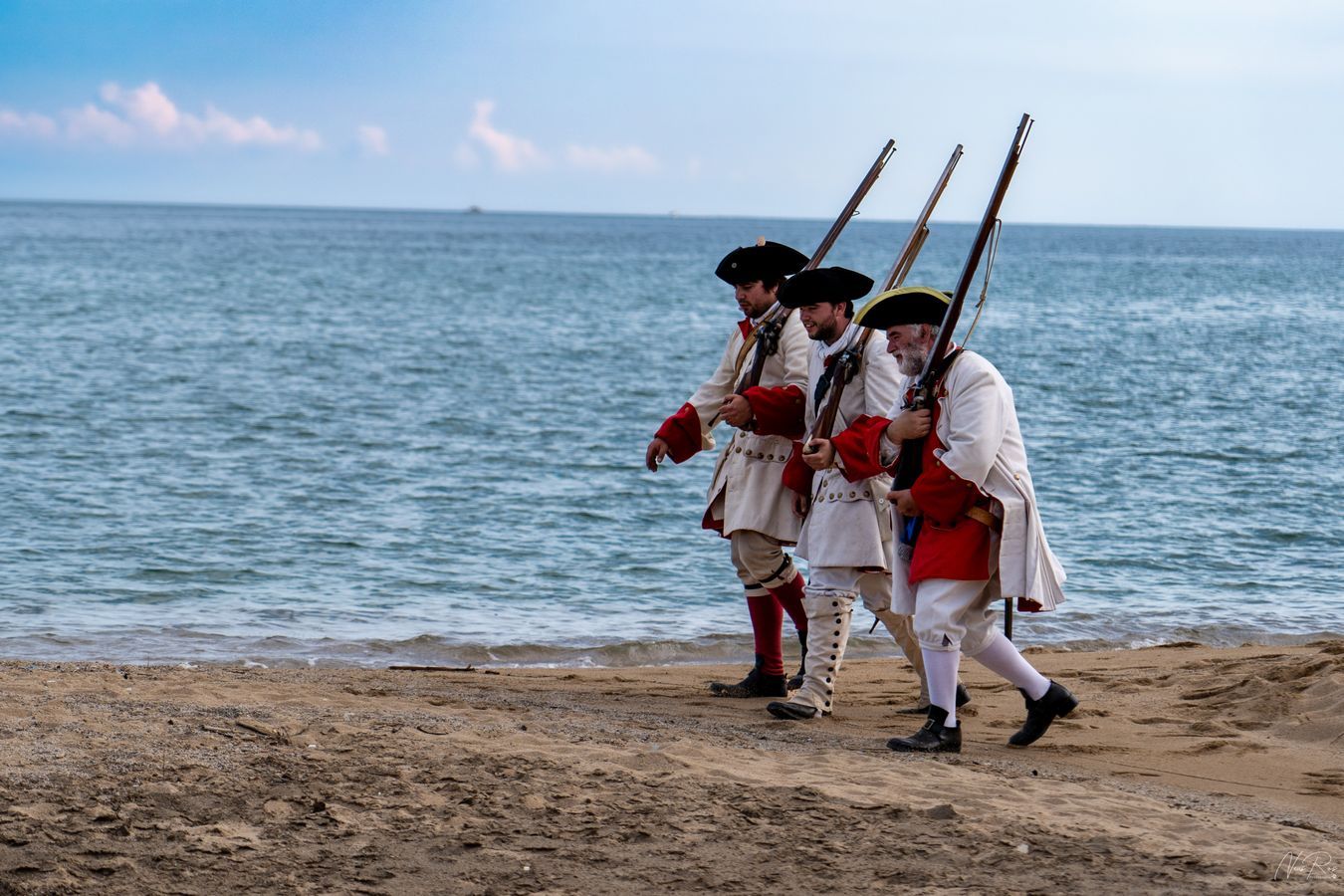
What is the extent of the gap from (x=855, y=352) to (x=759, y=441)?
0.80 m

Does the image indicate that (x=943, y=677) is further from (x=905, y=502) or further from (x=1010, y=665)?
(x=905, y=502)

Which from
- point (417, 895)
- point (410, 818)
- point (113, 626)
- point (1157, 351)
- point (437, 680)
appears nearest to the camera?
point (417, 895)

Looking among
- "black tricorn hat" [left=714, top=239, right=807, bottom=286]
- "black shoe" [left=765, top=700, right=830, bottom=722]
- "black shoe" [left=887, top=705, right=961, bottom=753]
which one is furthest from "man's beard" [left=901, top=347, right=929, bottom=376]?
"black shoe" [left=765, top=700, right=830, bottom=722]

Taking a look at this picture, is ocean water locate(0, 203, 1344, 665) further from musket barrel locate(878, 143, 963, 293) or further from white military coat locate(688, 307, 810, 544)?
musket barrel locate(878, 143, 963, 293)

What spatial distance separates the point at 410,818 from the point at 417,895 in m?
0.47

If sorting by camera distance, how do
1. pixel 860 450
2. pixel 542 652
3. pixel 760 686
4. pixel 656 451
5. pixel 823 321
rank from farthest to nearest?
pixel 542 652
pixel 760 686
pixel 656 451
pixel 823 321
pixel 860 450

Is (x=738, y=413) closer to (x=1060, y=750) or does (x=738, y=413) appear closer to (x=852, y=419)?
(x=852, y=419)

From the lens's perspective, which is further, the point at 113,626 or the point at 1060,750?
the point at 113,626

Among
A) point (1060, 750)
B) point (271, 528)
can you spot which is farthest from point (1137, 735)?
point (271, 528)

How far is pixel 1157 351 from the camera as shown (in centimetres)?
3275

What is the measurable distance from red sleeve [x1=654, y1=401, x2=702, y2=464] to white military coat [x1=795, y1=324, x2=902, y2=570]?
35.4 inches

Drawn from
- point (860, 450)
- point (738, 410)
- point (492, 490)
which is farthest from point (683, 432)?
point (492, 490)

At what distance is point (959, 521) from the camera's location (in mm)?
5582

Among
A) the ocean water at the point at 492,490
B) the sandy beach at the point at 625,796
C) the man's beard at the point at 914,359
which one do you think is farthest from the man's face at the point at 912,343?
the ocean water at the point at 492,490
